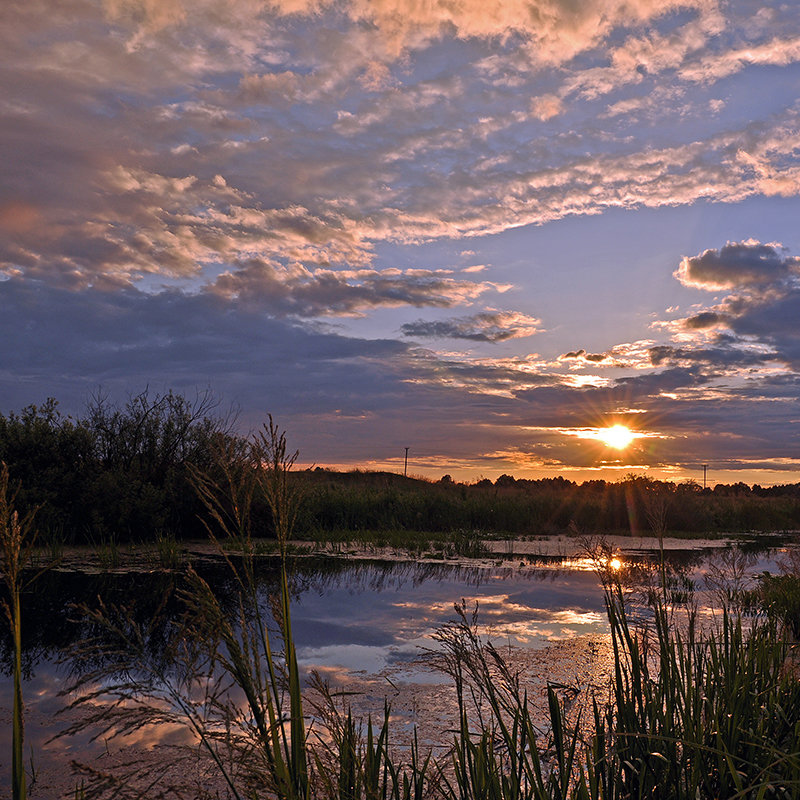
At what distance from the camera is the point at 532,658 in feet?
22.8

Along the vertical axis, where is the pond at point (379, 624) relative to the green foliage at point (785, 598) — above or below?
below

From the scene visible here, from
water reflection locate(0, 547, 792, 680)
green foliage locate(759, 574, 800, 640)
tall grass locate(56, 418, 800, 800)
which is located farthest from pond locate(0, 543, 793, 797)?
green foliage locate(759, 574, 800, 640)

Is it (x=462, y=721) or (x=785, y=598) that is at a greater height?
(x=462, y=721)

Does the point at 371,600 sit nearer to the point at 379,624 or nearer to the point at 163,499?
the point at 379,624

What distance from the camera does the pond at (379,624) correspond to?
5219 millimetres

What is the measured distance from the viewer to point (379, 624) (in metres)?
8.67

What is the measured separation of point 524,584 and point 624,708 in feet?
31.2

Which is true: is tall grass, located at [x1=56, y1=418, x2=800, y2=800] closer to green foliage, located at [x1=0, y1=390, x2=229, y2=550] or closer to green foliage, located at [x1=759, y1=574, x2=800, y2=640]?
Result: green foliage, located at [x1=759, y1=574, x2=800, y2=640]

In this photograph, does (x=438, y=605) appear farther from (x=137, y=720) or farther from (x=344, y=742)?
(x=137, y=720)

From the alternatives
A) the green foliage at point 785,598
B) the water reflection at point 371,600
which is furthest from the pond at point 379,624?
the green foliage at point 785,598

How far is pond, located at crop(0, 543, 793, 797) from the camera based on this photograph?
5.22 m

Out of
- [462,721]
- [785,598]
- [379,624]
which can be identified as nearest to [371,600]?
[379,624]

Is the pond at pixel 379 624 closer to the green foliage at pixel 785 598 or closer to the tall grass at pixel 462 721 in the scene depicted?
the tall grass at pixel 462 721

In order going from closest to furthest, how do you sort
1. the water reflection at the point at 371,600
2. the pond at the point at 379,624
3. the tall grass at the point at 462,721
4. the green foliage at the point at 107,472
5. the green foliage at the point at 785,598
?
the tall grass at the point at 462,721 → the pond at the point at 379,624 → the water reflection at the point at 371,600 → the green foliage at the point at 785,598 → the green foliage at the point at 107,472
